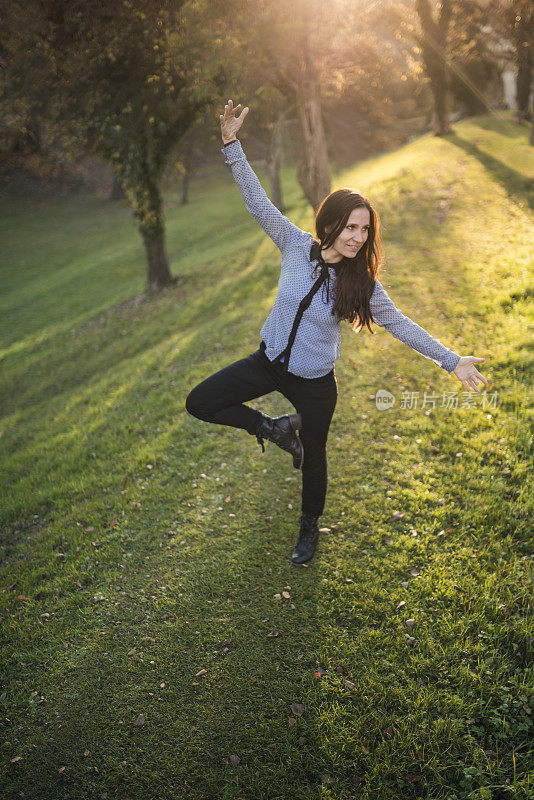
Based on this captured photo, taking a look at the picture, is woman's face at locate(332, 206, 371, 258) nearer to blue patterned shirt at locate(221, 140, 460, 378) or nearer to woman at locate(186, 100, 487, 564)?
woman at locate(186, 100, 487, 564)

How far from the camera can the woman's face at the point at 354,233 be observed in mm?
3631

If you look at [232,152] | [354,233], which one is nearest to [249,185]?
[232,152]

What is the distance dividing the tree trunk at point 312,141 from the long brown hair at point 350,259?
11.6 metres

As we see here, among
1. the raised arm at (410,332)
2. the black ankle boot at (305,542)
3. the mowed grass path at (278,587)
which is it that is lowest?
the mowed grass path at (278,587)

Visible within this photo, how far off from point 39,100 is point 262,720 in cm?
1490

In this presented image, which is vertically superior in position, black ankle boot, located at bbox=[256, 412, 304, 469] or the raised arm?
the raised arm

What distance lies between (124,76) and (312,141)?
5.35 meters

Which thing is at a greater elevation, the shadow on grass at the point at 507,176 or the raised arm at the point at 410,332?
the raised arm at the point at 410,332

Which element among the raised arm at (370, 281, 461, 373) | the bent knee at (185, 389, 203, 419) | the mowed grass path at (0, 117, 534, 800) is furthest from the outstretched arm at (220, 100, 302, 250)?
the mowed grass path at (0, 117, 534, 800)

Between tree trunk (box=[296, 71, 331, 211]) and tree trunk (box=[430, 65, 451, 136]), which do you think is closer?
tree trunk (box=[296, 71, 331, 211])

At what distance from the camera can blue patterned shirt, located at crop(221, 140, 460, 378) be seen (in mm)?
3785

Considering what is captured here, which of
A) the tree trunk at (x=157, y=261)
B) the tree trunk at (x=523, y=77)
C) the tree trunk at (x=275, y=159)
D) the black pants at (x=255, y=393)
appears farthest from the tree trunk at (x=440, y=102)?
the black pants at (x=255, y=393)

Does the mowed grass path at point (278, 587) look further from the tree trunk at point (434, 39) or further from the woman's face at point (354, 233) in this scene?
the tree trunk at point (434, 39)

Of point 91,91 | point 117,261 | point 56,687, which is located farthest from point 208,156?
point 56,687
